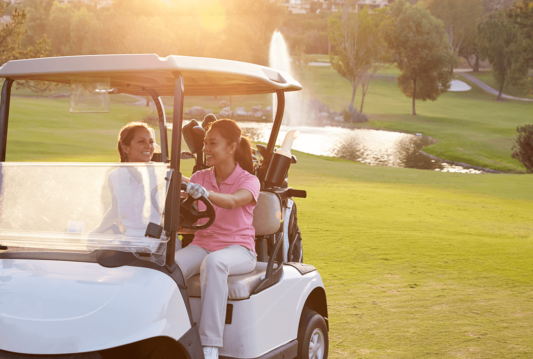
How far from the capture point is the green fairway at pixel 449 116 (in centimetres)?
3441

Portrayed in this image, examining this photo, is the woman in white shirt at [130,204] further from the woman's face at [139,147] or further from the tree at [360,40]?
the tree at [360,40]

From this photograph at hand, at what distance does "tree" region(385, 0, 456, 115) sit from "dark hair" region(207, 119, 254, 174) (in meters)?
55.7

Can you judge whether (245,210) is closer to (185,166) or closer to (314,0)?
(185,166)

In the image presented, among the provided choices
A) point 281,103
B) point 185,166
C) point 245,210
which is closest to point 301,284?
point 245,210

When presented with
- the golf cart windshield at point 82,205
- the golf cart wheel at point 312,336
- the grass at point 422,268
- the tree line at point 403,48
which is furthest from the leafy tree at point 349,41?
the golf cart windshield at point 82,205

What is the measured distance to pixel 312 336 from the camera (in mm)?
3893

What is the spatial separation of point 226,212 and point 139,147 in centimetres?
101

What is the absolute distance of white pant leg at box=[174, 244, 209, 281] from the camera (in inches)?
132

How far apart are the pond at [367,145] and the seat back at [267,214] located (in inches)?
966

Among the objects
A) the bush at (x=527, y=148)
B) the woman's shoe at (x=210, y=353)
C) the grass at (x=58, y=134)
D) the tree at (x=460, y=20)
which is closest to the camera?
the woman's shoe at (x=210, y=353)

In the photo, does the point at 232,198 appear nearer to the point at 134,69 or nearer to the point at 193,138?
the point at 134,69

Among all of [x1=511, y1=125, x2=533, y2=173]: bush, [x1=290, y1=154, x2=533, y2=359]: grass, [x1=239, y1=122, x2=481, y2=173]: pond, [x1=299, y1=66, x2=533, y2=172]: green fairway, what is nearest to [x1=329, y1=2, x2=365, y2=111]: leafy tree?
[x1=299, y1=66, x2=533, y2=172]: green fairway

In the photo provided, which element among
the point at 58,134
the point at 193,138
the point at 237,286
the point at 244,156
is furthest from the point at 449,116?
the point at 237,286

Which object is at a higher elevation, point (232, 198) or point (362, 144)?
point (232, 198)
